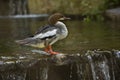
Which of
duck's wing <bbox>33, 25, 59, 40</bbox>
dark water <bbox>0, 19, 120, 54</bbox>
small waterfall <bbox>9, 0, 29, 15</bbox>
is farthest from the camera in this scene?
small waterfall <bbox>9, 0, 29, 15</bbox>

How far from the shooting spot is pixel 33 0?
19.8 metres

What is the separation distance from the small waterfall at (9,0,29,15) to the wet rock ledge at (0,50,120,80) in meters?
12.8

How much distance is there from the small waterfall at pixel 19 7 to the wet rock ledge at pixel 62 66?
1275cm

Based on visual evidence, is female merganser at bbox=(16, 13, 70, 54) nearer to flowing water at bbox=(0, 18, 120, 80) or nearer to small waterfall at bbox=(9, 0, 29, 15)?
flowing water at bbox=(0, 18, 120, 80)

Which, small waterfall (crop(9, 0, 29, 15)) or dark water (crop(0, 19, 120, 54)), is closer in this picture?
dark water (crop(0, 19, 120, 54))

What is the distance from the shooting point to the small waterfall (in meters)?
20.8

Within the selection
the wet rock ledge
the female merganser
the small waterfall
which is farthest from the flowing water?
the small waterfall

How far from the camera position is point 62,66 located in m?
7.66

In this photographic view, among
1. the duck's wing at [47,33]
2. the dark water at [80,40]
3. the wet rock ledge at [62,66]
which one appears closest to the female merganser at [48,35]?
the duck's wing at [47,33]

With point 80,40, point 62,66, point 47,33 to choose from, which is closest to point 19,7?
point 80,40

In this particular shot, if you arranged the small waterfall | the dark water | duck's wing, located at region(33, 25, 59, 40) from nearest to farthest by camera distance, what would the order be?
duck's wing, located at region(33, 25, 59, 40) → the dark water → the small waterfall

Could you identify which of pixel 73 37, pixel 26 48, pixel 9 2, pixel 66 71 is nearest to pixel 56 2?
pixel 9 2

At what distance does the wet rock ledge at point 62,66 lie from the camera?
24.5 feet

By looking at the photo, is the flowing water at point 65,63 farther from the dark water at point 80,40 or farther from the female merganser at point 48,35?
the female merganser at point 48,35
